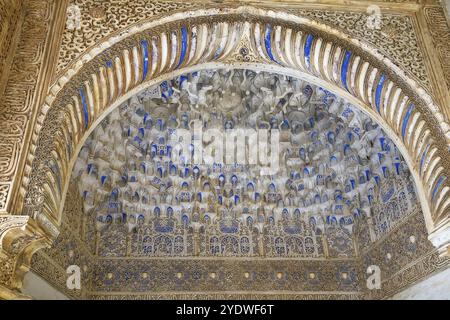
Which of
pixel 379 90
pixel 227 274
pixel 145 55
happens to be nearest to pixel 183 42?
pixel 145 55

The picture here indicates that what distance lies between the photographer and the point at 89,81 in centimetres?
385

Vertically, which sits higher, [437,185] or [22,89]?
[22,89]

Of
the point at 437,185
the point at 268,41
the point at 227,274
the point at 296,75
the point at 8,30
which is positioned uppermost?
the point at 268,41

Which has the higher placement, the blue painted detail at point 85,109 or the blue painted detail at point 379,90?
the blue painted detail at point 379,90

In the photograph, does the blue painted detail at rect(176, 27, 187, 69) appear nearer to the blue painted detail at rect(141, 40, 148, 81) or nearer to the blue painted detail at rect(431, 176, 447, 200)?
the blue painted detail at rect(141, 40, 148, 81)

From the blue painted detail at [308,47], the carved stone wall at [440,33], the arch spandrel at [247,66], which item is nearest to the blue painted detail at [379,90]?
the arch spandrel at [247,66]

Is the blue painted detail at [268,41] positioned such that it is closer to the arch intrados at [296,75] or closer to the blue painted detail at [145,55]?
the arch intrados at [296,75]

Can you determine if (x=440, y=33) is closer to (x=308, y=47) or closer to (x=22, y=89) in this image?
(x=308, y=47)

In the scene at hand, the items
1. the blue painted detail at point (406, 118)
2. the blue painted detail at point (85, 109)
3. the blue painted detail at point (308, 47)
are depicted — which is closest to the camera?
the blue painted detail at point (85, 109)

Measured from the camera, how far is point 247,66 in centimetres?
452

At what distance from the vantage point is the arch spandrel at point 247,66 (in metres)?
Result: 3.67

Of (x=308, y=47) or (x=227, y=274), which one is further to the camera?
(x=227, y=274)

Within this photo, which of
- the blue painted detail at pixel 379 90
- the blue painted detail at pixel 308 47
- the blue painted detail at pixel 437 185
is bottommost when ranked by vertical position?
the blue painted detail at pixel 437 185
